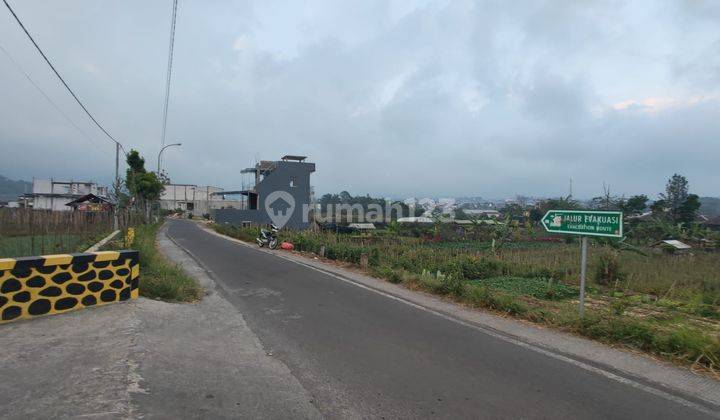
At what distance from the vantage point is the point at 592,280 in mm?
13516

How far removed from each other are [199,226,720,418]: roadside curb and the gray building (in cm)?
3896

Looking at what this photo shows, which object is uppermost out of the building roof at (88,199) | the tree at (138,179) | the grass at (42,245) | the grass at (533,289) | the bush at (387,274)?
the tree at (138,179)

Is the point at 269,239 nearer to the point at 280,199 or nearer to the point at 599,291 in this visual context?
the point at 599,291

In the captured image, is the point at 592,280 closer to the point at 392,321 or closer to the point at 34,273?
the point at 392,321

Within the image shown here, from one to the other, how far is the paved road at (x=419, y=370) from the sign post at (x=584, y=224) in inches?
83.9

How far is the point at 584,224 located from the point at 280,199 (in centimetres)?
4282

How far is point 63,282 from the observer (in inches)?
264

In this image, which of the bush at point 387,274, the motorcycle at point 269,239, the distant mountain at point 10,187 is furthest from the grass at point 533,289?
the distant mountain at point 10,187

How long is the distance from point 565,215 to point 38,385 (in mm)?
7780

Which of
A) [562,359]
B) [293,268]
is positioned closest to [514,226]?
[293,268]

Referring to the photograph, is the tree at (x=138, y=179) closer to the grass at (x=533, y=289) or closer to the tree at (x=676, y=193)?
the grass at (x=533, y=289)

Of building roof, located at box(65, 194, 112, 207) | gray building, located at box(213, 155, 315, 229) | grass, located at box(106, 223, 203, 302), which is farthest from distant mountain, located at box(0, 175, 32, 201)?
grass, located at box(106, 223, 203, 302)

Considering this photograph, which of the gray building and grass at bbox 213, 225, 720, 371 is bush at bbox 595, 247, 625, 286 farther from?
the gray building

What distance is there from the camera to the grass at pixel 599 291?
6.12 metres
